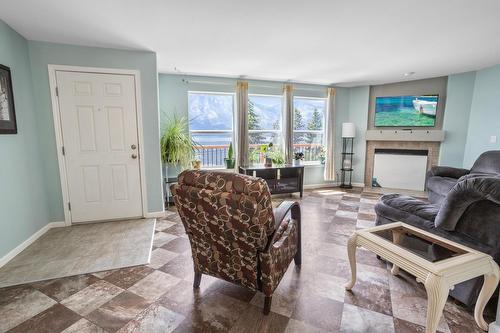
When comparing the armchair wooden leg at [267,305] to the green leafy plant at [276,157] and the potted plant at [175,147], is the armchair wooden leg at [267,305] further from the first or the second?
the green leafy plant at [276,157]

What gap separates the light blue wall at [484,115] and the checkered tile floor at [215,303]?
3470 millimetres

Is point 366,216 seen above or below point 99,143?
below

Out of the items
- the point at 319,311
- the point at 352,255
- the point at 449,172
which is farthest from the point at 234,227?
the point at 449,172

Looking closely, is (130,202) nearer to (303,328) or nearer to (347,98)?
(303,328)

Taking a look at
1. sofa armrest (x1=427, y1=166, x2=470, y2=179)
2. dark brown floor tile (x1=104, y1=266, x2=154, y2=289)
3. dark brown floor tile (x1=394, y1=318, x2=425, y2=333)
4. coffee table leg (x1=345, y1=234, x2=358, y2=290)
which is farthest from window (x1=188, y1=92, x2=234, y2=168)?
dark brown floor tile (x1=394, y1=318, x2=425, y2=333)

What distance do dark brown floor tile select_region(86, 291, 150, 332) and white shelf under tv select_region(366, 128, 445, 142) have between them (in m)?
5.21

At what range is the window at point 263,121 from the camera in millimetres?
4871

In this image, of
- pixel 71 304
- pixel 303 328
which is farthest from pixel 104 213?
pixel 303 328

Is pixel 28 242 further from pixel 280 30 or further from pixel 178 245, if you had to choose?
pixel 280 30

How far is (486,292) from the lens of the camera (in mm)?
1490

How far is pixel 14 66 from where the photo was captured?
8.30ft

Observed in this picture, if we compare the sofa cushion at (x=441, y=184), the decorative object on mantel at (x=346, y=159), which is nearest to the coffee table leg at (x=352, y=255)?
the sofa cushion at (x=441, y=184)

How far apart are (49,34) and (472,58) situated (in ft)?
18.2

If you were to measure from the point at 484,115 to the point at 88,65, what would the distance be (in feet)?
20.3
